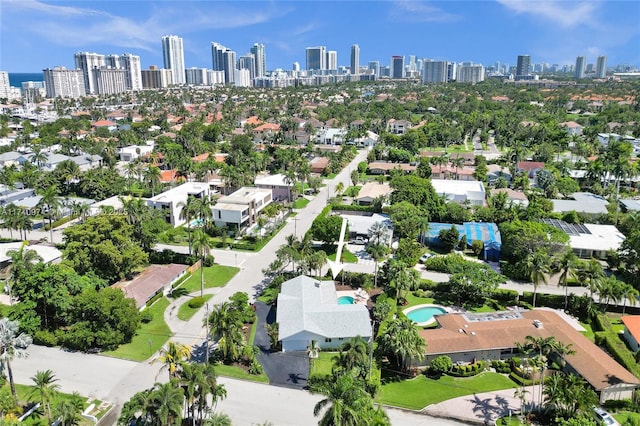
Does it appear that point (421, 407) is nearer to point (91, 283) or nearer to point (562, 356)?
point (562, 356)

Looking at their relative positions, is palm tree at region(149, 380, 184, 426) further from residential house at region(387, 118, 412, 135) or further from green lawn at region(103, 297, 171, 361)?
residential house at region(387, 118, 412, 135)

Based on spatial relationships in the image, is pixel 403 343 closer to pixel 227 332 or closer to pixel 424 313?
pixel 424 313

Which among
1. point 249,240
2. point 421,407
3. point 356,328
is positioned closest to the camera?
point 421,407

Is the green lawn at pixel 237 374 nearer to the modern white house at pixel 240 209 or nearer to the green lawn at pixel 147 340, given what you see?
the green lawn at pixel 147 340

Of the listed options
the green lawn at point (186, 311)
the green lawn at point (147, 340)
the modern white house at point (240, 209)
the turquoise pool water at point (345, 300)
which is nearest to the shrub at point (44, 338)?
the green lawn at point (147, 340)

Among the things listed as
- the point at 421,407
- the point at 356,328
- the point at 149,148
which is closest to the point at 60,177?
the point at 149,148

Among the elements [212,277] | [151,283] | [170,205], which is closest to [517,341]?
[212,277]
